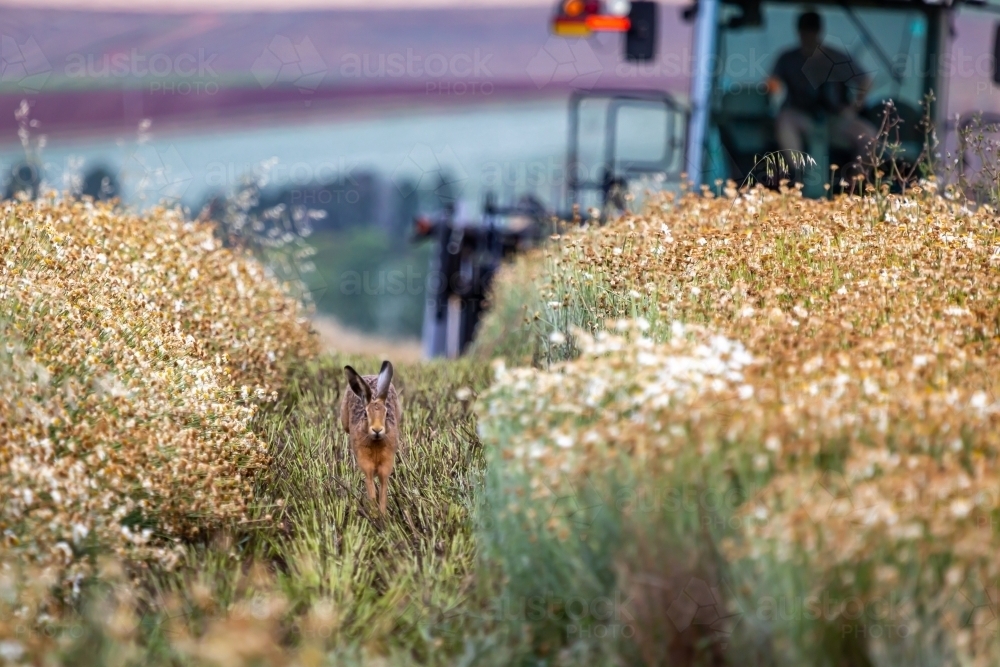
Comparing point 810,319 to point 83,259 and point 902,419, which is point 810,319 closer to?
point 902,419

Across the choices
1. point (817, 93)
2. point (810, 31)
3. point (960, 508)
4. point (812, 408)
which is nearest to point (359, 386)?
point (812, 408)

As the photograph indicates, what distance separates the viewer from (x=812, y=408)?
12.7 ft

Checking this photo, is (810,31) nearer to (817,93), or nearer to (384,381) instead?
(817,93)

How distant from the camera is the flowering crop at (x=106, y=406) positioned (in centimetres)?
421

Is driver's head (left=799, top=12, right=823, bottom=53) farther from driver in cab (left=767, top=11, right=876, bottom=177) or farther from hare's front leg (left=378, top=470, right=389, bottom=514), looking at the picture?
hare's front leg (left=378, top=470, right=389, bottom=514)

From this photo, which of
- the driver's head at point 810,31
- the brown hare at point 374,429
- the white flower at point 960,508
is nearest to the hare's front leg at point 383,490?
the brown hare at point 374,429

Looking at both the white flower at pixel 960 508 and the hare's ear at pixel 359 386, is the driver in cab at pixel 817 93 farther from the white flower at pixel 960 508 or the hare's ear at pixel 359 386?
the white flower at pixel 960 508

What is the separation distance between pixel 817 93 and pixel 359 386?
20.4 feet

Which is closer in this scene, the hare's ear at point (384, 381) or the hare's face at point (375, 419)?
the hare's face at point (375, 419)

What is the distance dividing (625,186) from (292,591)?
7.03 m

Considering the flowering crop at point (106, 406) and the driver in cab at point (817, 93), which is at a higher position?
the driver in cab at point (817, 93)

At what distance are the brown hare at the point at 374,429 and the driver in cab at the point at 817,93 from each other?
585 cm

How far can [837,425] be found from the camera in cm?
384

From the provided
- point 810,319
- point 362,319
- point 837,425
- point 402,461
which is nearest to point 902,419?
point 837,425
